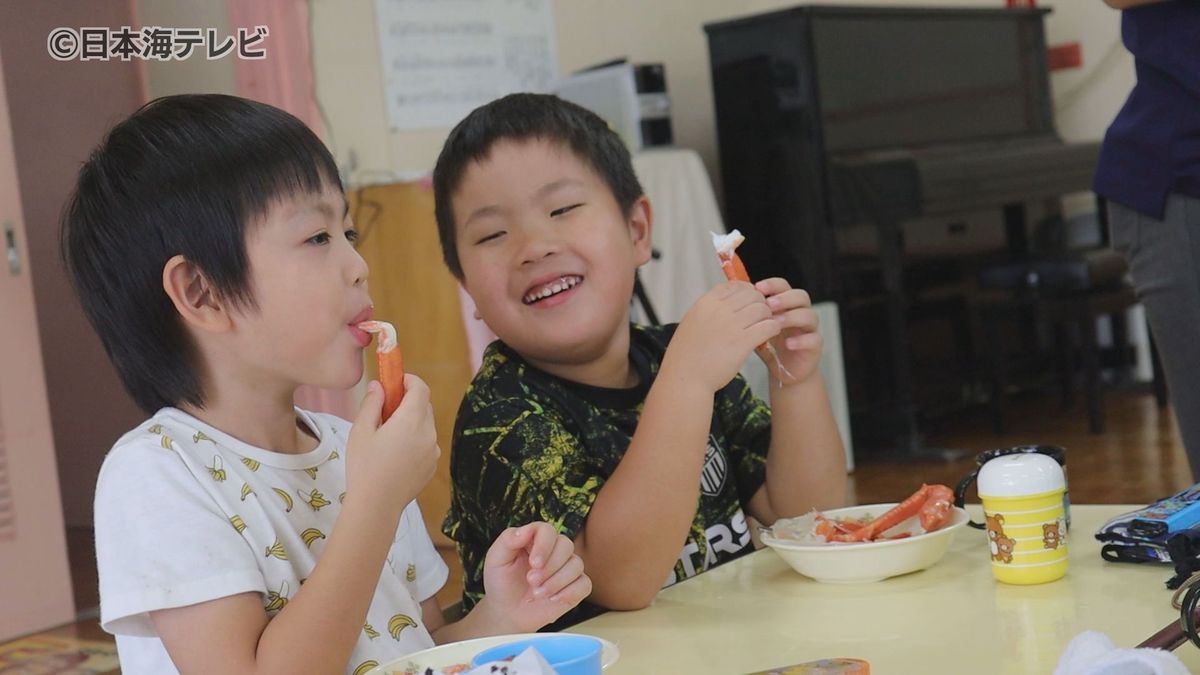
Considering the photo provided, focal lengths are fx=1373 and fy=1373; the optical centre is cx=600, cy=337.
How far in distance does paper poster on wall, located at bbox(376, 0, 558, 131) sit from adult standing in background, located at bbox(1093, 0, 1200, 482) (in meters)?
2.98

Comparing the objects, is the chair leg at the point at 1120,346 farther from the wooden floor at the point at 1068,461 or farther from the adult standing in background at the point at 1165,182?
the adult standing in background at the point at 1165,182

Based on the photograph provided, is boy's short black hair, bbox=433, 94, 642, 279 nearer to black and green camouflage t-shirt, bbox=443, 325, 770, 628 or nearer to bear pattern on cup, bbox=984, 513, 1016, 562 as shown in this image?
black and green camouflage t-shirt, bbox=443, 325, 770, 628

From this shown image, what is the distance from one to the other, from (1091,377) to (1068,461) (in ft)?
2.13

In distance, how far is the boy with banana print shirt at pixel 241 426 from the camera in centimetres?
97

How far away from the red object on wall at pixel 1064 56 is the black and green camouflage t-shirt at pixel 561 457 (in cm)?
466

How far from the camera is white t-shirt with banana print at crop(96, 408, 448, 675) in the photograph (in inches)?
38.1

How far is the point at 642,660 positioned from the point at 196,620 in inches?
12.5

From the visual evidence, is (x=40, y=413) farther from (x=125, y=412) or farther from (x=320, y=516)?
(x=320, y=516)

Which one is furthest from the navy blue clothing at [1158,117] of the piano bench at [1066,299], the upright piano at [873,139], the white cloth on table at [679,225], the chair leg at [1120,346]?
the chair leg at [1120,346]

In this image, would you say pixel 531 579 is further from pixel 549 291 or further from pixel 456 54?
pixel 456 54

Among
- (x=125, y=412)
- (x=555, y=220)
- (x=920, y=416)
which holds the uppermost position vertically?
(x=555, y=220)

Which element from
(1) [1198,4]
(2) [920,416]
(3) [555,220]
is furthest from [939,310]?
(3) [555,220]

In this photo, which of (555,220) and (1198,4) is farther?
(1198,4)

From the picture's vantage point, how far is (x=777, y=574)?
1.23m
